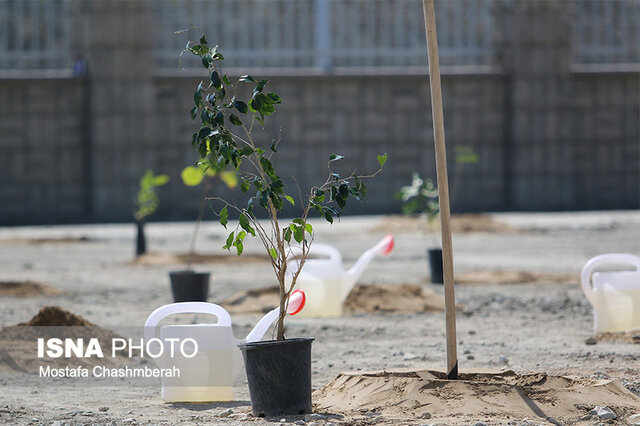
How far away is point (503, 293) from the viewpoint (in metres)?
10.8

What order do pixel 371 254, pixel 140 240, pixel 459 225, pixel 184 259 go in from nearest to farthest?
pixel 371 254, pixel 184 259, pixel 140 240, pixel 459 225

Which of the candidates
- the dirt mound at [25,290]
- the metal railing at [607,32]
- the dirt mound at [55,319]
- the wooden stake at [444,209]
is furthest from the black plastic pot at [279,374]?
the metal railing at [607,32]

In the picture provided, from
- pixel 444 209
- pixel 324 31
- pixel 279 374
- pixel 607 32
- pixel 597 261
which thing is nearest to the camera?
pixel 279 374

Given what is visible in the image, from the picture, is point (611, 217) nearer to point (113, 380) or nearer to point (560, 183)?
point (560, 183)

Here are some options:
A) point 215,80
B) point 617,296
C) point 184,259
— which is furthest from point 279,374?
point 184,259

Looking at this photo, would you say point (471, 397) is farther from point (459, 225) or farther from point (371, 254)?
point (459, 225)

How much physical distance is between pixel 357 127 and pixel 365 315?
56.0 feet

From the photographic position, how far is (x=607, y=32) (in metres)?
26.8

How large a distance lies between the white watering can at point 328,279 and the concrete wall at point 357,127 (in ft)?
53.2

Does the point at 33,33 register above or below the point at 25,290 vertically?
above

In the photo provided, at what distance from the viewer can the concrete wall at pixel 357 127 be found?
25.3m

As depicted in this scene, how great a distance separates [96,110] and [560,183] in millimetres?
11434

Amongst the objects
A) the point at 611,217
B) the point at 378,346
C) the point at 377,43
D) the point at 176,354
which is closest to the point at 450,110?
the point at 377,43

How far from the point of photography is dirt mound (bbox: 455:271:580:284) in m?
11.8
